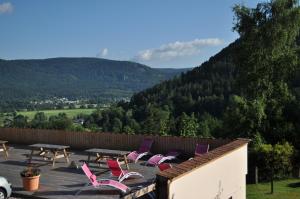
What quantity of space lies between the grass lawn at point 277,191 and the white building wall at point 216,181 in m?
8.47

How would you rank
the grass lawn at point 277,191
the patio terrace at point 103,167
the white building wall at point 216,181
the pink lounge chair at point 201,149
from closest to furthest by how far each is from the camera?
the white building wall at point 216,181
the patio terrace at point 103,167
the pink lounge chair at point 201,149
the grass lawn at point 277,191

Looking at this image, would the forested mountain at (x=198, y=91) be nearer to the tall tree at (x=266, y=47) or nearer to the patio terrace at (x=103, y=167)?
the tall tree at (x=266, y=47)

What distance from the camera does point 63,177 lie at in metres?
11.9

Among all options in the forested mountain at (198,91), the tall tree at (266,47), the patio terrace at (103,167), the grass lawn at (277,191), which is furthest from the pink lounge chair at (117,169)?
the forested mountain at (198,91)

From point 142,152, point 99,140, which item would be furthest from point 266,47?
point 142,152

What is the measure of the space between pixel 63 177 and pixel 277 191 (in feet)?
42.4

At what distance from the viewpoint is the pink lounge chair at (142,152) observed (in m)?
13.9

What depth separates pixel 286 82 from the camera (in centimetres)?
2638

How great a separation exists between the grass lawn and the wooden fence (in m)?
6.59

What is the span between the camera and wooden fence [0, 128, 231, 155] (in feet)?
48.7

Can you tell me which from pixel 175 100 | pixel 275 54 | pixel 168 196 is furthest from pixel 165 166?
pixel 175 100

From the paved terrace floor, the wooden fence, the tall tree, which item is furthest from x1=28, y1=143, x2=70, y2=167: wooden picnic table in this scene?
the tall tree

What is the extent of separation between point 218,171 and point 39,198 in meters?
4.04

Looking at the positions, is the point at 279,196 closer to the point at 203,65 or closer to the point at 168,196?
the point at 168,196
